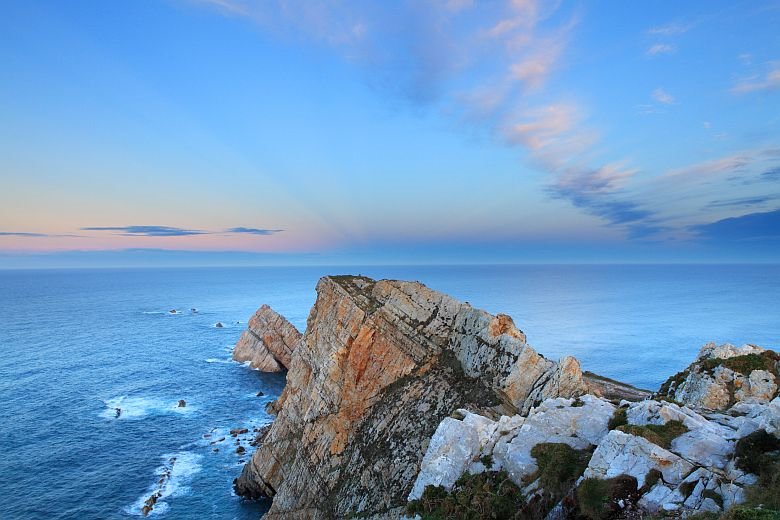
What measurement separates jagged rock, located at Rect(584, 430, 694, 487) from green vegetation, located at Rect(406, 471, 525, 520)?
16.2 feet

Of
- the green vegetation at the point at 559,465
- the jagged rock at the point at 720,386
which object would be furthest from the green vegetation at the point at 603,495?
the jagged rock at the point at 720,386

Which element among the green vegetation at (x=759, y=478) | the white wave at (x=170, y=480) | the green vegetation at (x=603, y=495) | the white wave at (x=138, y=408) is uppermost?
the green vegetation at (x=759, y=478)

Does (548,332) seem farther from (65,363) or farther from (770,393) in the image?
(65,363)

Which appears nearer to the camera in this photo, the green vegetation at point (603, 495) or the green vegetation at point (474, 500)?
the green vegetation at point (603, 495)

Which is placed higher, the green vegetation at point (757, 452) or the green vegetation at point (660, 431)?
the green vegetation at point (757, 452)

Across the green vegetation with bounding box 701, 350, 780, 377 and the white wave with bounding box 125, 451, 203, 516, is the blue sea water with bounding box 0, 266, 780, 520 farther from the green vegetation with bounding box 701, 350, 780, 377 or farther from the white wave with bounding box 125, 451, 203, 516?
the green vegetation with bounding box 701, 350, 780, 377

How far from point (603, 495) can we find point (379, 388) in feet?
118

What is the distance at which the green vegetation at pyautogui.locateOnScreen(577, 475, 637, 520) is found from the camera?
1778 cm

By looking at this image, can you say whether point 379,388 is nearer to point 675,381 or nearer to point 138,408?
point 675,381

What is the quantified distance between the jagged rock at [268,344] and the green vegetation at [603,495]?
10633cm

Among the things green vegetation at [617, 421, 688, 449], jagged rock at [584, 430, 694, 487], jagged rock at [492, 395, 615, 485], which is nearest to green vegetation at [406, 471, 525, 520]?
jagged rock at [492, 395, 615, 485]

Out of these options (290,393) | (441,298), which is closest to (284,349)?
(290,393)

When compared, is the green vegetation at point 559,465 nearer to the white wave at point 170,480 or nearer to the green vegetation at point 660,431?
the green vegetation at point 660,431

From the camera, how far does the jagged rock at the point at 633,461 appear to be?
707 inches
